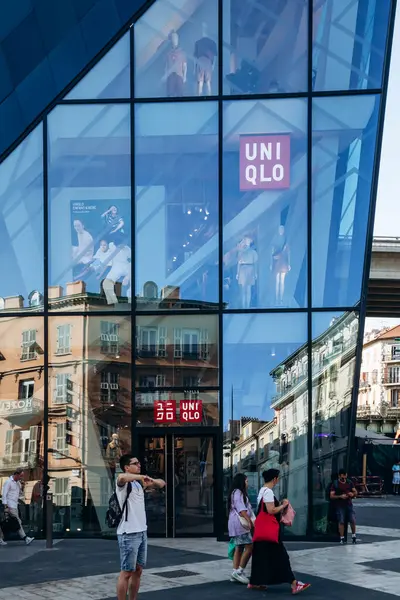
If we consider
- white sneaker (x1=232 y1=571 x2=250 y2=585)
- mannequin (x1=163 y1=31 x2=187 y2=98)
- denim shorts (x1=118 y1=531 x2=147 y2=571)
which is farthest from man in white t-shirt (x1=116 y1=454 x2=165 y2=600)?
mannequin (x1=163 y1=31 x2=187 y2=98)

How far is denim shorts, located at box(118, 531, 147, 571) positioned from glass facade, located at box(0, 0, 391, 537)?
771 cm

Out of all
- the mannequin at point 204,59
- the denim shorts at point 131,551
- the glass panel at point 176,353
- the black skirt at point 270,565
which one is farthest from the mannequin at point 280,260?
the denim shorts at point 131,551

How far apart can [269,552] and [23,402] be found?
26.6 feet

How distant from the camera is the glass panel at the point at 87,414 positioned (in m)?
17.3

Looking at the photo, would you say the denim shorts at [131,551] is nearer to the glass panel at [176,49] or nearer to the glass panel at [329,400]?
the glass panel at [329,400]

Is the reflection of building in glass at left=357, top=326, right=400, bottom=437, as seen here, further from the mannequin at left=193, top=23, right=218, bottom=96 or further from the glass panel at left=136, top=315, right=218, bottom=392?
the mannequin at left=193, top=23, right=218, bottom=96

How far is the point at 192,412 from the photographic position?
1734 centimetres

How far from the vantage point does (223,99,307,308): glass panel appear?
17.5m

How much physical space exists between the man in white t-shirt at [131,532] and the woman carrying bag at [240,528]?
263 cm

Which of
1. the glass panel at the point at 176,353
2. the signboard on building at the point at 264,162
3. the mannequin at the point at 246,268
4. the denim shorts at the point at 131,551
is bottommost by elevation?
the denim shorts at the point at 131,551

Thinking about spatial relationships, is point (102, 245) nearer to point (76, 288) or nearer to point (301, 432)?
point (76, 288)

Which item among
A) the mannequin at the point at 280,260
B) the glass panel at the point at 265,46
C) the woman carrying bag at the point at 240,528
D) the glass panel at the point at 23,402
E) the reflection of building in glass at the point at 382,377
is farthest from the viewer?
the reflection of building in glass at the point at 382,377

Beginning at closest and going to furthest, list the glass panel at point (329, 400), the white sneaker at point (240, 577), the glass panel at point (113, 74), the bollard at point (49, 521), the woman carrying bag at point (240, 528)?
1. the white sneaker at point (240, 577)
2. the woman carrying bag at point (240, 528)
3. the bollard at point (49, 521)
4. the glass panel at point (329, 400)
5. the glass panel at point (113, 74)

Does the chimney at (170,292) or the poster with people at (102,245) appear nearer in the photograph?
the chimney at (170,292)
